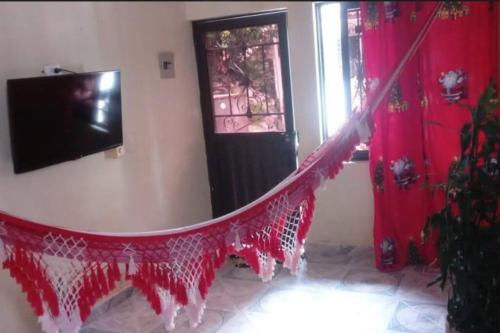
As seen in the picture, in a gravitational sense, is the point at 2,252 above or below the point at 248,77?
below

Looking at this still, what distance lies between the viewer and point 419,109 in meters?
2.75

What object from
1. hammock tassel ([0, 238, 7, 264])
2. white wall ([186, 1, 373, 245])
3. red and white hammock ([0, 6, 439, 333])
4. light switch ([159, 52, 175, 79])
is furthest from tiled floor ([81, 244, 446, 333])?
light switch ([159, 52, 175, 79])

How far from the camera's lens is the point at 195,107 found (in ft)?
11.1

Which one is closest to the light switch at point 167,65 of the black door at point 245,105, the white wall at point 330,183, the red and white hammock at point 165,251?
the black door at point 245,105

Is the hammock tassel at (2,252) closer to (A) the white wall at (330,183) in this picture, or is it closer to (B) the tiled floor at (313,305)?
(B) the tiled floor at (313,305)

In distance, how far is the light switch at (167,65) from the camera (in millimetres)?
3090

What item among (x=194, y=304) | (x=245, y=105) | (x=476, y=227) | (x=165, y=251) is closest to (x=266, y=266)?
(x=194, y=304)

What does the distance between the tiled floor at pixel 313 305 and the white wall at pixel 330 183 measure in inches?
8.5

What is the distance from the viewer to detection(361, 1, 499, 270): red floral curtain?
253cm

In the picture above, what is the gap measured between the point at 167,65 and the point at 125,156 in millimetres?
626

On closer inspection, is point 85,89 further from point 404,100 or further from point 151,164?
point 404,100

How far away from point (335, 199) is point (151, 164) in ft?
3.81

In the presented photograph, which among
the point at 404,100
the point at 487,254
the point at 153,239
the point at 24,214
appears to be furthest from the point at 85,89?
the point at 487,254

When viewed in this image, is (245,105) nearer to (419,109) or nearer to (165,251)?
(419,109)
